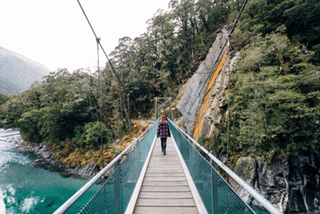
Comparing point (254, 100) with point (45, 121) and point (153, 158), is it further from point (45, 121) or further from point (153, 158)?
point (45, 121)

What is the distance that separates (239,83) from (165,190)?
7300mm

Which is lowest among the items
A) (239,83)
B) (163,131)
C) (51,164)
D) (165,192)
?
(51,164)

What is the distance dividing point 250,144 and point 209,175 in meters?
6.81

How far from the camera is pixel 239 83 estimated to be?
7910 mm

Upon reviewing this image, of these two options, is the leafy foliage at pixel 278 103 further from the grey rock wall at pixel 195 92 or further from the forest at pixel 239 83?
the grey rock wall at pixel 195 92

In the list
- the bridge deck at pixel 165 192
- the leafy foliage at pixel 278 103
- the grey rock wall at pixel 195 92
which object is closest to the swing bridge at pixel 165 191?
the bridge deck at pixel 165 192

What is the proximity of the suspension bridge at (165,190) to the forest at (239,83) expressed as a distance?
350 cm

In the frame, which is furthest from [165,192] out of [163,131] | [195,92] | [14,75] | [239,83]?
[14,75]

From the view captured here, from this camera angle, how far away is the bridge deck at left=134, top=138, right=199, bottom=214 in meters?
1.94

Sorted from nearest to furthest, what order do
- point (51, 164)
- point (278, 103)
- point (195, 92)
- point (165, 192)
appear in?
1. point (165, 192)
2. point (278, 103)
3. point (195, 92)
4. point (51, 164)

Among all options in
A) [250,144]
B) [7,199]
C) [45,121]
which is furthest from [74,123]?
[250,144]

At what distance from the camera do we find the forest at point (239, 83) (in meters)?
6.54

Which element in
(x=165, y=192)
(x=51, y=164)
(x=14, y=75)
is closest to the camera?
(x=165, y=192)

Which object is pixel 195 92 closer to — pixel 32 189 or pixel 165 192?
pixel 165 192
